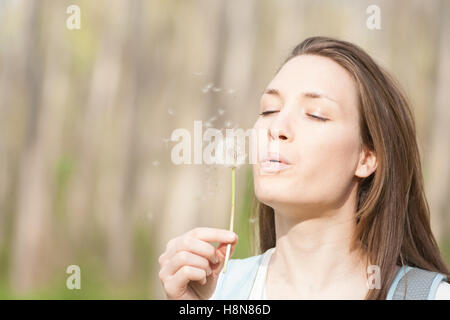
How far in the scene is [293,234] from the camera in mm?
1433

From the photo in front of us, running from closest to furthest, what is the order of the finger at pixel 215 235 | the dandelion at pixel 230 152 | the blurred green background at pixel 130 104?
the finger at pixel 215 235 → the dandelion at pixel 230 152 → the blurred green background at pixel 130 104

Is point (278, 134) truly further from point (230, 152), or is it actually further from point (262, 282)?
point (262, 282)

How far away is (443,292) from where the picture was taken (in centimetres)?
128

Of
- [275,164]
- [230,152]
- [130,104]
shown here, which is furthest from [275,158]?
[130,104]

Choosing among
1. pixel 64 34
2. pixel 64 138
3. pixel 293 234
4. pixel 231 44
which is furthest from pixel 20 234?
pixel 293 234

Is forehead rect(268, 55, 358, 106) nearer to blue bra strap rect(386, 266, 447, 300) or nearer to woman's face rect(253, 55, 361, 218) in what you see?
woman's face rect(253, 55, 361, 218)

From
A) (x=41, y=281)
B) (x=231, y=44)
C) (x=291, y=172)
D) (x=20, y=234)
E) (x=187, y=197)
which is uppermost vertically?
(x=231, y=44)

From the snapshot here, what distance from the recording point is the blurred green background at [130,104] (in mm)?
4965

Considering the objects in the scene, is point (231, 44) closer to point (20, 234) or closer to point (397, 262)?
point (20, 234)

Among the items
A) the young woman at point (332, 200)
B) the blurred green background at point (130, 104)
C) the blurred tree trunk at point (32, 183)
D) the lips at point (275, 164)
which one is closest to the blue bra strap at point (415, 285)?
the young woman at point (332, 200)

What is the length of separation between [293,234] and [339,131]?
11.6 inches

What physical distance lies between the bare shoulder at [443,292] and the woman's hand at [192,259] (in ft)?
1.61

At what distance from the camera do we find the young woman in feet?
4.33

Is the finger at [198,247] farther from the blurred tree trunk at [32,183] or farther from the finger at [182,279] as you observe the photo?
the blurred tree trunk at [32,183]
